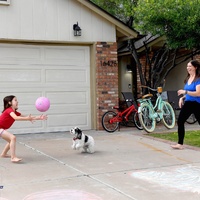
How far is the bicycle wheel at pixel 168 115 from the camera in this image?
10.8m

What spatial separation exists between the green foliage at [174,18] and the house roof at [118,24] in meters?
0.65

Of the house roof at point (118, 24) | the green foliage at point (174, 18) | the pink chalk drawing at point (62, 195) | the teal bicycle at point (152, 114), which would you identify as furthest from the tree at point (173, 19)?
the pink chalk drawing at point (62, 195)

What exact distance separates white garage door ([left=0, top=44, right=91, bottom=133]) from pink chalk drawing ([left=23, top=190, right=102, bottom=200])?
5700 mm

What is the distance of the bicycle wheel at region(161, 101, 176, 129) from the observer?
1080cm

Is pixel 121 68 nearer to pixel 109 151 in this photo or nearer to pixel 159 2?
pixel 159 2

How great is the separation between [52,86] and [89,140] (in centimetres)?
376

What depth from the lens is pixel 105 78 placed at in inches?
431

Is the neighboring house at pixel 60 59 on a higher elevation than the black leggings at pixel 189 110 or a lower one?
higher

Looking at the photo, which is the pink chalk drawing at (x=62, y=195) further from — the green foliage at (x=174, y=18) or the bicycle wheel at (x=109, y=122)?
the green foliage at (x=174, y=18)

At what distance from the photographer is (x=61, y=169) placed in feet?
20.0

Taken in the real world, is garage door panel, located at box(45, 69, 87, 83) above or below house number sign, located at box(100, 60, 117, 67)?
below

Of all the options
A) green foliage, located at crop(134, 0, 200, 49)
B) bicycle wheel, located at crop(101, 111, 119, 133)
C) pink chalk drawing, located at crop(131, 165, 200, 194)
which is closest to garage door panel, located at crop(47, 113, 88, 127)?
bicycle wheel, located at crop(101, 111, 119, 133)

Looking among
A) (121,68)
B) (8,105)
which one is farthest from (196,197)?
(121,68)

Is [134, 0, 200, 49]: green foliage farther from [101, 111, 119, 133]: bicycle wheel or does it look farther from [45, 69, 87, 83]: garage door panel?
[101, 111, 119, 133]: bicycle wheel
